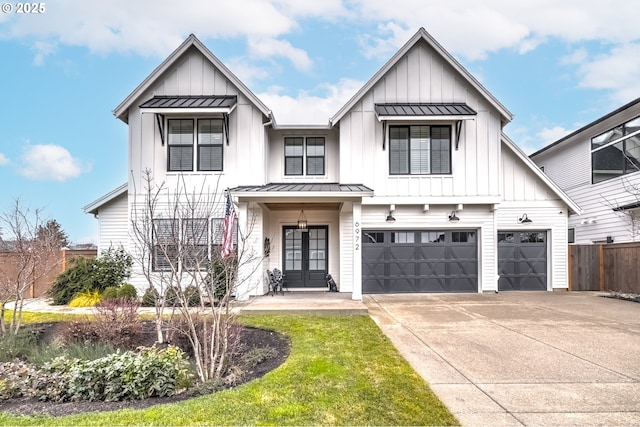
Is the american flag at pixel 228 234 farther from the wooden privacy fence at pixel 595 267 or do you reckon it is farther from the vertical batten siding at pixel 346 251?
the wooden privacy fence at pixel 595 267

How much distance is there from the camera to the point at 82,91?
1340 centimetres

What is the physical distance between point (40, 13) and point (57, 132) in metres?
6.03

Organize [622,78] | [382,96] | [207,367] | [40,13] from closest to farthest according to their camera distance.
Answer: [207,367] → [40,13] → [382,96] → [622,78]

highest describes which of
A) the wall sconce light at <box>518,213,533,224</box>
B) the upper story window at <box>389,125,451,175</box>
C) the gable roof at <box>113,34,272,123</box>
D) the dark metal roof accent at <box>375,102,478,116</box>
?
the gable roof at <box>113,34,272,123</box>

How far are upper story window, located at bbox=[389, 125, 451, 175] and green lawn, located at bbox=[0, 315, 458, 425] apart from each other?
8.59 meters

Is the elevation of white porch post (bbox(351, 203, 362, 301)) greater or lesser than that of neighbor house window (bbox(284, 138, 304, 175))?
lesser

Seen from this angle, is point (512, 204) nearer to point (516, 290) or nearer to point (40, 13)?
point (516, 290)

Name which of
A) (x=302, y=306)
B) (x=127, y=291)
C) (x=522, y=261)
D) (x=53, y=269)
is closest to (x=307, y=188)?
(x=302, y=306)

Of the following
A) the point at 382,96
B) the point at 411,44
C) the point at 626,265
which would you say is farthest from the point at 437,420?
the point at 626,265

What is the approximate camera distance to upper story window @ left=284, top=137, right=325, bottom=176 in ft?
47.9

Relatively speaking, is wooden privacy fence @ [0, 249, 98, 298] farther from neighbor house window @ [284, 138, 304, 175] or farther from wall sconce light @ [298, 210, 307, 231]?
neighbor house window @ [284, 138, 304, 175]

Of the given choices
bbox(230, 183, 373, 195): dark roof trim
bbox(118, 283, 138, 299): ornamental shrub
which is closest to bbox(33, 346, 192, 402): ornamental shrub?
bbox(118, 283, 138, 299): ornamental shrub

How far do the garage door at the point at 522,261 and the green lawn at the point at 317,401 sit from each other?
1020 centimetres

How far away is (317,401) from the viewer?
4.16 m
